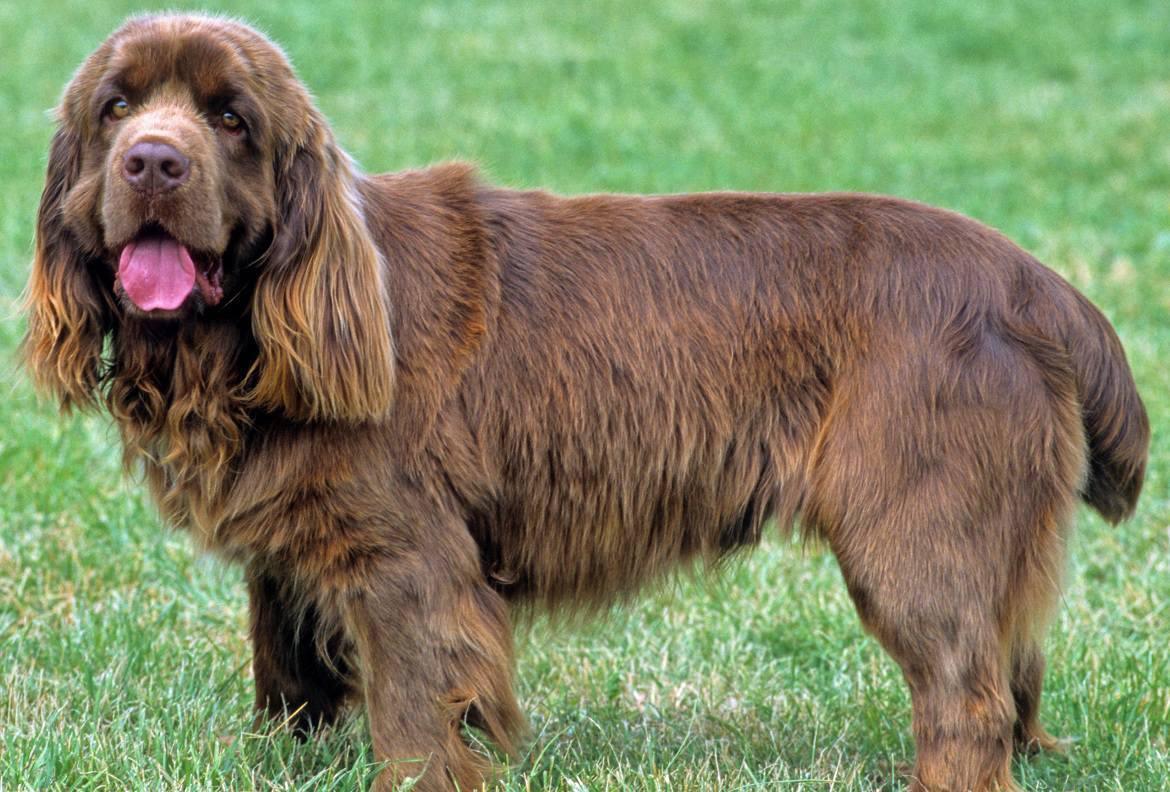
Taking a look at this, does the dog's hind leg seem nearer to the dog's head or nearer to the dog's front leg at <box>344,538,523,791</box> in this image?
the dog's front leg at <box>344,538,523,791</box>

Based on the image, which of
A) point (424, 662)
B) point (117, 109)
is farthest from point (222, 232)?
point (424, 662)

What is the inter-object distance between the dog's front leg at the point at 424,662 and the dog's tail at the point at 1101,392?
1504 millimetres

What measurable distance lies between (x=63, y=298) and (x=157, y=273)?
323 millimetres

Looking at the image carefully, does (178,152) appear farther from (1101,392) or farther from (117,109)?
(1101,392)

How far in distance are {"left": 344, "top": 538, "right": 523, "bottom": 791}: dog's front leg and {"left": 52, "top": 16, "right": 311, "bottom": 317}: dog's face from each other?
2.52 ft

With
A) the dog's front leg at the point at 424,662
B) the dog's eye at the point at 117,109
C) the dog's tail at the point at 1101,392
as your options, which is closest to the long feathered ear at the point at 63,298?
the dog's eye at the point at 117,109

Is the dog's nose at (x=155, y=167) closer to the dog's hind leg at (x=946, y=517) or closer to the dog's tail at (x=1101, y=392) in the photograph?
the dog's hind leg at (x=946, y=517)

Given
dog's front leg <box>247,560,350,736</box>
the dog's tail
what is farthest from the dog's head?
the dog's tail

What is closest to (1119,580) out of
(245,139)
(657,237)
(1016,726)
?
(1016,726)

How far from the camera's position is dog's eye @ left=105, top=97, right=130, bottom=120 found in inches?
132

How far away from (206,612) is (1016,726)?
97.8 inches

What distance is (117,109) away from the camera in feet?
11.0

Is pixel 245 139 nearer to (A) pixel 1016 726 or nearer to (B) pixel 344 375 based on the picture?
(B) pixel 344 375

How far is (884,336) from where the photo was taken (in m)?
3.57
